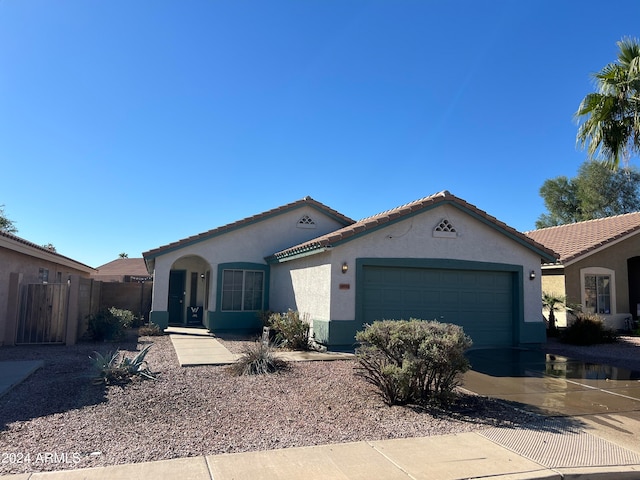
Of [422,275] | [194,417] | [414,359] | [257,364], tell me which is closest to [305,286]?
[422,275]

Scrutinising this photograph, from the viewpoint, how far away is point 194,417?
20.4 ft

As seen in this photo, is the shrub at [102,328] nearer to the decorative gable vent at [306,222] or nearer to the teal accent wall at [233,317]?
the teal accent wall at [233,317]

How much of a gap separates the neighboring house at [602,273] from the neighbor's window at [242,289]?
11.1 metres

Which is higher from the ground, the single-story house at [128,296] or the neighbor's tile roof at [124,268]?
the neighbor's tile roof at [124,268]

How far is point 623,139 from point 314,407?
10492mm

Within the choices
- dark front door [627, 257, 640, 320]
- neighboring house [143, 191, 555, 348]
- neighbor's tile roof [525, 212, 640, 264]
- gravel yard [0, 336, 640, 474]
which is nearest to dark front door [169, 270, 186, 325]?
neighboring house [143, 191, 555, 348]

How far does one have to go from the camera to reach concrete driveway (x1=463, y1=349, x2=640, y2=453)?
647cm

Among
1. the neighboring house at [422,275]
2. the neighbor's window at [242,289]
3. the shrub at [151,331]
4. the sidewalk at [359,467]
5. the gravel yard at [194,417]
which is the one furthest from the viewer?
the neighbor's window at [242,289]

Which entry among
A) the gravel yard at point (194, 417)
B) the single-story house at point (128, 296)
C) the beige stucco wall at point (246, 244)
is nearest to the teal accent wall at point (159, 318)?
the beige stucco wall at point (246, 244)

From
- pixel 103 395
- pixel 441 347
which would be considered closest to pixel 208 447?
pixel 103 395

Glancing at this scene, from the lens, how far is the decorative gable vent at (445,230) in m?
13.2

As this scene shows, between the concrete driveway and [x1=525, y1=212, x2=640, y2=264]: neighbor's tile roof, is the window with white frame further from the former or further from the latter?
the concrete driveway

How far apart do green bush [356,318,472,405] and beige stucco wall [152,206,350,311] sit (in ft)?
35.9

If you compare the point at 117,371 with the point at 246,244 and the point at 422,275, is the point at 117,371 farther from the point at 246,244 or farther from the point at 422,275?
A: the point at 246,244
